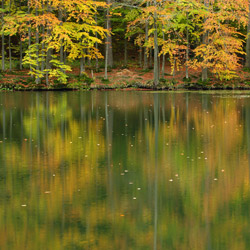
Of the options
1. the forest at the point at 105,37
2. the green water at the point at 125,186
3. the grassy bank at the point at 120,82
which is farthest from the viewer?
the grassy bank at the point at 120,82

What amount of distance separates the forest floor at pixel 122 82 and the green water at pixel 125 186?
22.6 metres

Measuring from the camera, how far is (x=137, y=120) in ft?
65.7

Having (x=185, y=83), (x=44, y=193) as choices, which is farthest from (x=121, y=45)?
(x=44, y=193)

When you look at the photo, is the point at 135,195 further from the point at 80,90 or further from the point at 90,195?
the point at 80,90

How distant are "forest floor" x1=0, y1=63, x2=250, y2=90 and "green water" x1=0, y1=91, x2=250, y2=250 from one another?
891 inches

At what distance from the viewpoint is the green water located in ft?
21.8

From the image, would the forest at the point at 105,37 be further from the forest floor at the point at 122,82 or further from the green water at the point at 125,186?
the green water at the point at 125,186

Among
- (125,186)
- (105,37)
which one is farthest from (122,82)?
(125,186)

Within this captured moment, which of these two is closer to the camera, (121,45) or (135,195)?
(135,195)

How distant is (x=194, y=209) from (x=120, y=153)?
5.12 metres

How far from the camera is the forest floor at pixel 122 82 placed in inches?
1602

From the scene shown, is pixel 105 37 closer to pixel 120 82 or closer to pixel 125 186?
pixel 120 82

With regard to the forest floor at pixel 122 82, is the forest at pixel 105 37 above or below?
above

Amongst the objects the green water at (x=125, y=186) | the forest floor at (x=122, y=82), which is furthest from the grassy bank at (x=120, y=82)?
the green water at (x=125, y=186)
